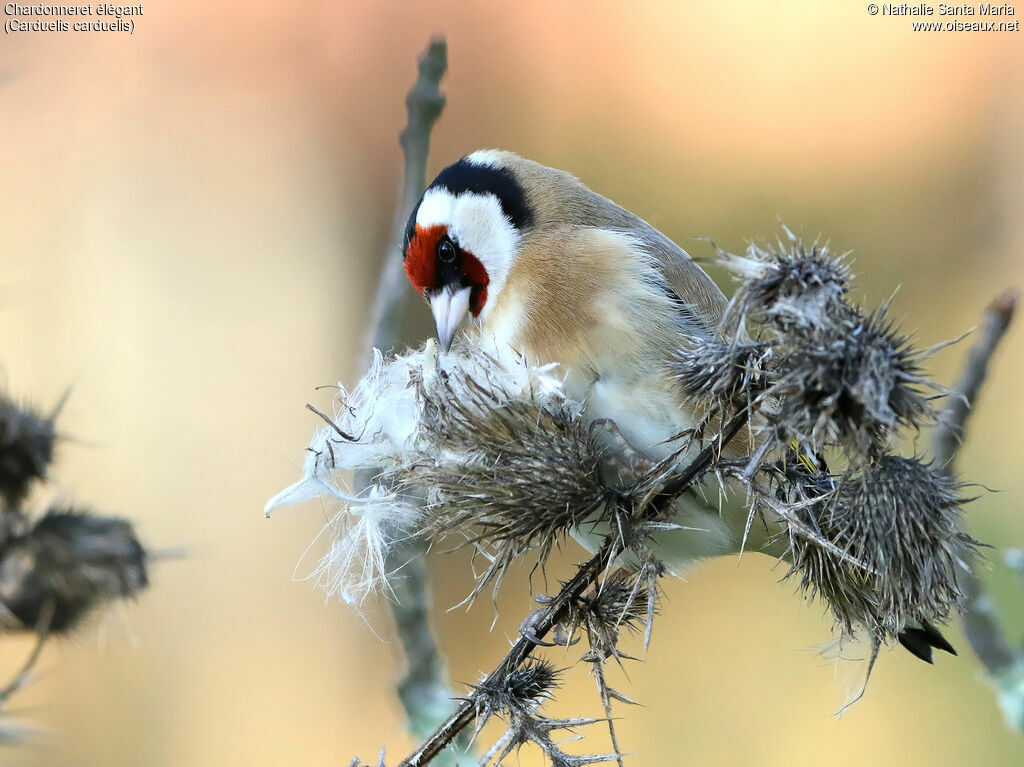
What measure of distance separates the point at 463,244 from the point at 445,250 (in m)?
0.04

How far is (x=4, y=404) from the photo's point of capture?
1736mm

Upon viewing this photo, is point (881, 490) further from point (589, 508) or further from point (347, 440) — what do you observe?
point (347, 440)

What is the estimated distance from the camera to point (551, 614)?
4.73 feet

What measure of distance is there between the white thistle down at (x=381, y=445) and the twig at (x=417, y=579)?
24 centimetres

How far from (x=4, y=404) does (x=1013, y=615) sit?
144 inches

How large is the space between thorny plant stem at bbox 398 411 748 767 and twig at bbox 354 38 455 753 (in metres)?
0.49

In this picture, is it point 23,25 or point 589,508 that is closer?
point 589,508

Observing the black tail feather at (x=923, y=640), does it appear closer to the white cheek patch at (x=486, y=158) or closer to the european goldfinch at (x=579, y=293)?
the european goldfinch at (x=579, y=293)

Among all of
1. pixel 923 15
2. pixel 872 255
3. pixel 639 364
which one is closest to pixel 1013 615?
pixel 872 255

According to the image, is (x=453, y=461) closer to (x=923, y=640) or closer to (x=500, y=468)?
(x=500, y=468)

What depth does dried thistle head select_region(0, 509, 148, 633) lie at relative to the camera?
1.74 metres

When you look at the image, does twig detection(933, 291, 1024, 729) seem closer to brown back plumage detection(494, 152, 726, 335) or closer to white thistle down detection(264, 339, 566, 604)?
brown back plumage detection(494, 152, 726, 335)

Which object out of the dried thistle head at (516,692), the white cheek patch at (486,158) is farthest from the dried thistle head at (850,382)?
the white cheek patch at (486,158)

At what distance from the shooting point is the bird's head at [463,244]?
207cm
